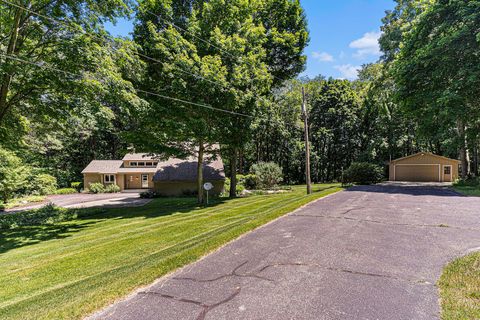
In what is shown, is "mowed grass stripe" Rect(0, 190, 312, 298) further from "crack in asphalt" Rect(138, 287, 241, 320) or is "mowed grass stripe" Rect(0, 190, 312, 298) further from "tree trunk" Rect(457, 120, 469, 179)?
"tree trunk" Rect(457, 120, 469, 179)

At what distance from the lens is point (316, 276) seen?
428 cm

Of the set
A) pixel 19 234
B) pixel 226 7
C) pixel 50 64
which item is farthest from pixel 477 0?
pixel 19 234

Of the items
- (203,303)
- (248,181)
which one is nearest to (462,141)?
(248,181)

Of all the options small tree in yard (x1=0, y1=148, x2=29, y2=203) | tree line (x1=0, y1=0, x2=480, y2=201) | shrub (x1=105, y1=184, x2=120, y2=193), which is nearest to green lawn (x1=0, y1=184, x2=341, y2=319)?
tree line (x1=0, y1=0, x2=480, y2=201)

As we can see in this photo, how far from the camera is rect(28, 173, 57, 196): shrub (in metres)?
27.8

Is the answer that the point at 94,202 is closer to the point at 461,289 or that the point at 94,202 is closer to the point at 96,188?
the point at 96,188

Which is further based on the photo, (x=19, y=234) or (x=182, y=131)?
(x=182, y=131)

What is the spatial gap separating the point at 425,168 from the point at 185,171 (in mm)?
26687

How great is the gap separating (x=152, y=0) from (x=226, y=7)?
423cm

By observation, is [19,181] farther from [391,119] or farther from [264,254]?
[391,119]

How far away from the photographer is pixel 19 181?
845 inches

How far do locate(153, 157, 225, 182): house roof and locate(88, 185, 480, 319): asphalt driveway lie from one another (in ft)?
56.1

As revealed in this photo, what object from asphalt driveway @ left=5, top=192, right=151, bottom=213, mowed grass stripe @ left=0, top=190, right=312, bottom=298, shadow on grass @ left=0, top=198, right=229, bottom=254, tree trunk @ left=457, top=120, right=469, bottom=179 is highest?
tree trunk @ left=457, top=120, right=469, bottom=179

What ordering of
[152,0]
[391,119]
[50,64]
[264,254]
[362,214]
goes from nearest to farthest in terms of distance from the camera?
[264,254]
[362,214]
[50,64]
[152,0]
[391,119]
